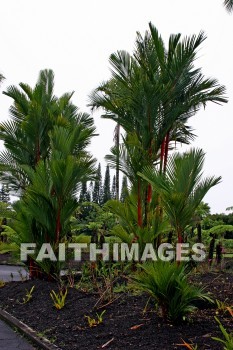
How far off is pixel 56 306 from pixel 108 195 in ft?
167

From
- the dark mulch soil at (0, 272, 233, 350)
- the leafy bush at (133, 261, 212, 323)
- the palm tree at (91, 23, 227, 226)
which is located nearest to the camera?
the dark mulch soil at (0, 272, 233, 350)

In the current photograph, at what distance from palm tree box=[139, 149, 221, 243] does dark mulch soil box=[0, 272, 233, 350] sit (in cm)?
117

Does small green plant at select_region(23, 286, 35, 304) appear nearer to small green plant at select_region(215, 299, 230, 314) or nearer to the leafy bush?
the leafy bush

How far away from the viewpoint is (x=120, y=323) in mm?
5867

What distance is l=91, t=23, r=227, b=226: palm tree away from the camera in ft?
28.2

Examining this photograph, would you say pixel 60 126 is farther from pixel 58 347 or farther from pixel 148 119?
pixel 58 347

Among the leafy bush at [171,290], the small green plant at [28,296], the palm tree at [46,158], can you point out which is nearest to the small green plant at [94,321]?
the leafy bush at [171,290]

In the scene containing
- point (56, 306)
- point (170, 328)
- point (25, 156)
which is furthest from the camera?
point (25, 156)

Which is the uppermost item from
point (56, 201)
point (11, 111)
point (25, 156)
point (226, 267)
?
point (11, 111)

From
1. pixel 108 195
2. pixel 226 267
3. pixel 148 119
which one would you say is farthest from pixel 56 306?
pixel 108 195

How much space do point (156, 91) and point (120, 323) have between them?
4.20m

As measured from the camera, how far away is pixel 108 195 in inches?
2285

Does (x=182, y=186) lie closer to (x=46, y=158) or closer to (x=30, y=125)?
(x=46, y=158)

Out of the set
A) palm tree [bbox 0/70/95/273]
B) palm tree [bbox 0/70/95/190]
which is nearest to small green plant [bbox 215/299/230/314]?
palm tree [bbox 0/70/95/273]
